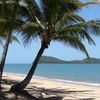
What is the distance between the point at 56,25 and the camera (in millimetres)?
15383

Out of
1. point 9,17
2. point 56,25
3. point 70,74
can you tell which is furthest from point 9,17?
point 70,74

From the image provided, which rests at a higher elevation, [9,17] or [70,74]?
[9,17]

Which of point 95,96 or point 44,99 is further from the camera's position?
point 95,96

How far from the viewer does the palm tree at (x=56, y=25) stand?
15078 millimetres

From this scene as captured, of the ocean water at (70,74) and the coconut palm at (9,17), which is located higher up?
the coconut palm at (9,17)

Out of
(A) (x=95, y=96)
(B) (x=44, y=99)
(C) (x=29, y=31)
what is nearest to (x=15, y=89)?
(B) (x=44, y=99)

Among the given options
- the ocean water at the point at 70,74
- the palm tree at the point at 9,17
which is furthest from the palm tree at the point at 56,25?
the ocean water at the point at 70,74

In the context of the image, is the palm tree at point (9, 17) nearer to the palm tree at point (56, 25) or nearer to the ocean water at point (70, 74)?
the palm tree at point (56, 25)

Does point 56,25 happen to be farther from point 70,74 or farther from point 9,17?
point 70,74

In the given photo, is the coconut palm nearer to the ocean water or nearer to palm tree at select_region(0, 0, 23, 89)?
palm tree at select_region(0, 0, 23, 89)

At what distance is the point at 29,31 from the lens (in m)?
15.3

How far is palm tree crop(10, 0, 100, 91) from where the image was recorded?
594 inches

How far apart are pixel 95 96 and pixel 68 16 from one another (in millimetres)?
3440

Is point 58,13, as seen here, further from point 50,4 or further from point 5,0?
point 5,0
